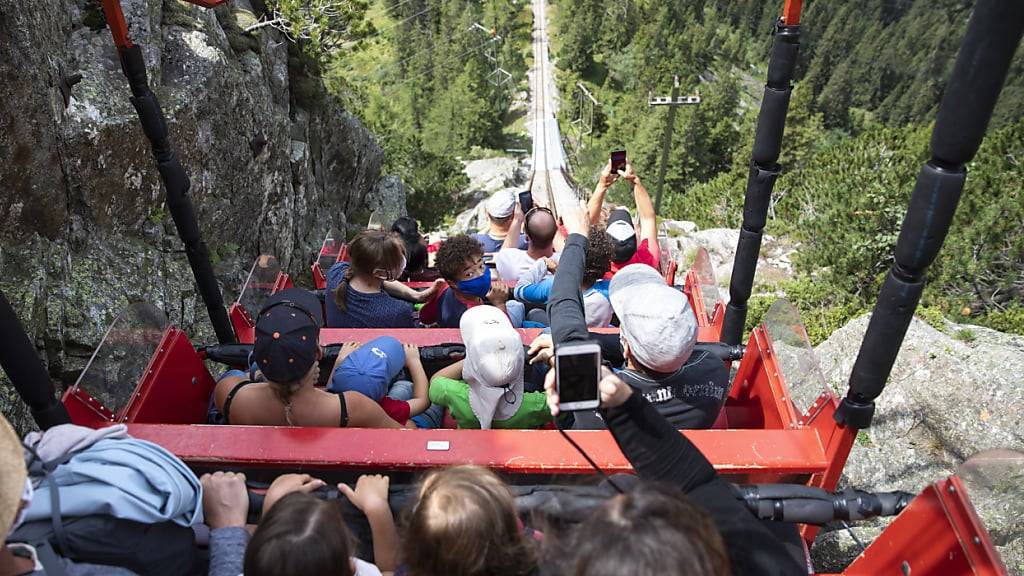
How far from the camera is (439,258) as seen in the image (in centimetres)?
414

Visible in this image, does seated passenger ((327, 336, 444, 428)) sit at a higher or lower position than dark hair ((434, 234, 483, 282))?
lower

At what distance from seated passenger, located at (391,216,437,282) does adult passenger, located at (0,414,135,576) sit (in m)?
4.25

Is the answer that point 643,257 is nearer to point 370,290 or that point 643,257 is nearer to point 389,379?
point 370,290

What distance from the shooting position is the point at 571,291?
2619 mm

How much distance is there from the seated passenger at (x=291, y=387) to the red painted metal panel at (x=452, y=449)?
15 centimetres

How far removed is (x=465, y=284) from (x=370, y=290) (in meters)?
0.67

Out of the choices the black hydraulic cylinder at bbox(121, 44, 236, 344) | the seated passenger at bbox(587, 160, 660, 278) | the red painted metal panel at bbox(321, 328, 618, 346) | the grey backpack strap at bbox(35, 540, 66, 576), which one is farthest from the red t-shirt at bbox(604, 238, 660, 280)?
the grey backpack strap at bbox(35, 540, 66, 576)

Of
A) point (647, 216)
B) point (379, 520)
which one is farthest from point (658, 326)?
point (647, 216)

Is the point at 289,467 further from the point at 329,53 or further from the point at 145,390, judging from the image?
the point at 329,53

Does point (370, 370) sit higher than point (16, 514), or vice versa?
point (16, 514)

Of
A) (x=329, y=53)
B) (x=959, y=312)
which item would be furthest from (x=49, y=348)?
(x=959, y=312)

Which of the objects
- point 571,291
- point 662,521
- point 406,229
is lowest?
point 406,229

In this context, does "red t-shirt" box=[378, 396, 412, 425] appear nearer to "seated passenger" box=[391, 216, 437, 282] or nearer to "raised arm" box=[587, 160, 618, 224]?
"raised arm" box=[587, 160, 618, 224]

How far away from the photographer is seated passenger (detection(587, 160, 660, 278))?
430cm
